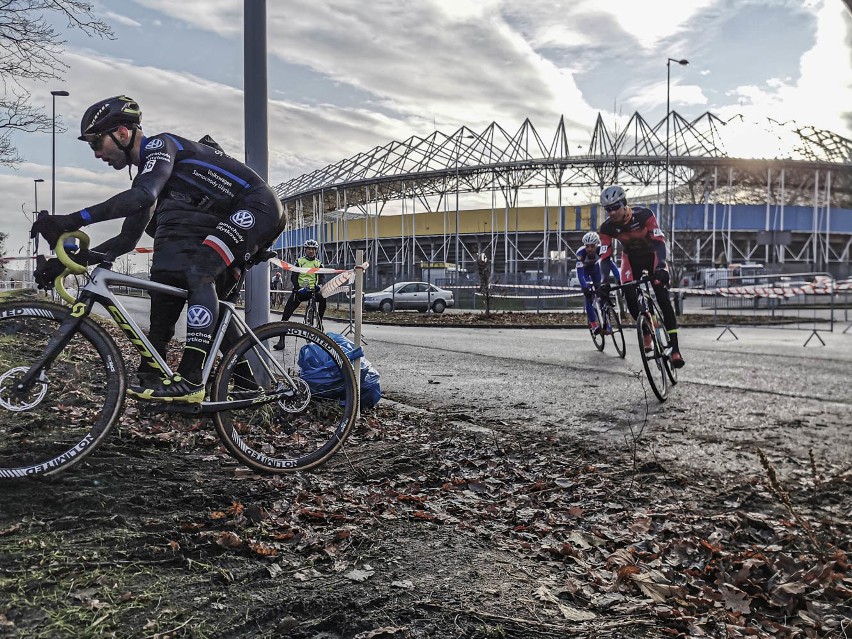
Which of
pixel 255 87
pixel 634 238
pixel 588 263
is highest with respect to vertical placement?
pixel 255 87

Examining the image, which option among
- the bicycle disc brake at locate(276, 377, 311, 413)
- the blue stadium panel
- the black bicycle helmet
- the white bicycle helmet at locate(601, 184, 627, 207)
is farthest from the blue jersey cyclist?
the blue stadium panel

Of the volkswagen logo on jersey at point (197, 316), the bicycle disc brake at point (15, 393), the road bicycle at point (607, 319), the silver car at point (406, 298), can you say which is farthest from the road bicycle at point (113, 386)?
the silver car at point (406, 298)

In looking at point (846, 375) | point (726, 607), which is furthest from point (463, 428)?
point (846, 375)

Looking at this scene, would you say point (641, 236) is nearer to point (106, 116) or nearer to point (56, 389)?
point (106, 116)

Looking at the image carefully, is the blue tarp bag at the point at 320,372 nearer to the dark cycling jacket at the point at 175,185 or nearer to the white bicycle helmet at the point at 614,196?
the dark cycling jacket at the point at 175,185

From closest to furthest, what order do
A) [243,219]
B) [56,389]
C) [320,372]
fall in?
[56,389], [243,219], [320,372]

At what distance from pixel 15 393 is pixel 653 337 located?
19.9ft

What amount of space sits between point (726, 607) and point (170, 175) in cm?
320

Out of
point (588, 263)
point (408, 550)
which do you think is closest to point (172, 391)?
point (408, 550)

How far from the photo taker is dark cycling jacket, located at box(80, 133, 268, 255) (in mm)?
3102

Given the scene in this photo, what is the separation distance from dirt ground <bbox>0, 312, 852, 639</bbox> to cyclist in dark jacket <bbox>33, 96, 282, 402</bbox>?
27.8 inches

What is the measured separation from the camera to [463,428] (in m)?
5.15

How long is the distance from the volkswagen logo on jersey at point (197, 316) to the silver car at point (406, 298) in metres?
27.3

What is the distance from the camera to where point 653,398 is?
6859 millimetres
